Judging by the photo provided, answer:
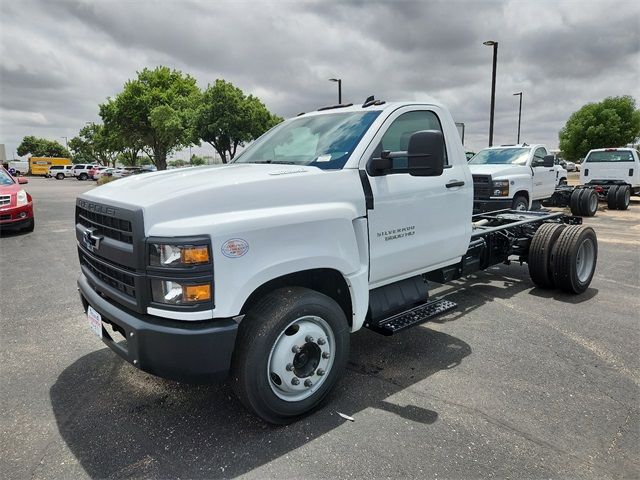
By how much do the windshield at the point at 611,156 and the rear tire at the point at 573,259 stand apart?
1336 centimetres

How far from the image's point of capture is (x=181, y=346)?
8.14 feet

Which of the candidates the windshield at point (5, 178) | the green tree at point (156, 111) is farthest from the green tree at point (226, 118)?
the windshield at point (5, 178)

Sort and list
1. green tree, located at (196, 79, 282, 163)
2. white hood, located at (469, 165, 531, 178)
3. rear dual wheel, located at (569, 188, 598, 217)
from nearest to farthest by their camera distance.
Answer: white hood, located at (469, 165, 531, 178), rear dual wheel, located at (569, 188, 598, 217), green tree, located at (196, 79, 282, 163)

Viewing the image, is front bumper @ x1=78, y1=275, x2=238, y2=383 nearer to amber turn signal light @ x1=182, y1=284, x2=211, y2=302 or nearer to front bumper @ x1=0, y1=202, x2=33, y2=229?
amber turn signal light @ x1=182, y1=284, x2=211, y2=302

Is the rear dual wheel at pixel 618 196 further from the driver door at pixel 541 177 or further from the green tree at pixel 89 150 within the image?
the green tree at pixel 89 150

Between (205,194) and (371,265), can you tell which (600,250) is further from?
(205,194)

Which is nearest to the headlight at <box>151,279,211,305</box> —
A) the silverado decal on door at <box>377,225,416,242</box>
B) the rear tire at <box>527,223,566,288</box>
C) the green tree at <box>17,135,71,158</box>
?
the silverado decal on door at <box>377,225,416,242</box>

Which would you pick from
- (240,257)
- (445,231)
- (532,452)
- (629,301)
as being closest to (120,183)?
(240,257)

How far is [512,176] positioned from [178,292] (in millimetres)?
10336

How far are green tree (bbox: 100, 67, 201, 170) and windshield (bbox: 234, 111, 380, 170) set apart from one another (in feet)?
106

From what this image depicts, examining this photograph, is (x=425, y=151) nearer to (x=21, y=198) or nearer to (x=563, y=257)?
(x=563, y=257)

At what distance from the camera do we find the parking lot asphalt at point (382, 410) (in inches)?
103

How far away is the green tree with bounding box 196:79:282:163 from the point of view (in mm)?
32469

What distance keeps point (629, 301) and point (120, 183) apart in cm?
590
